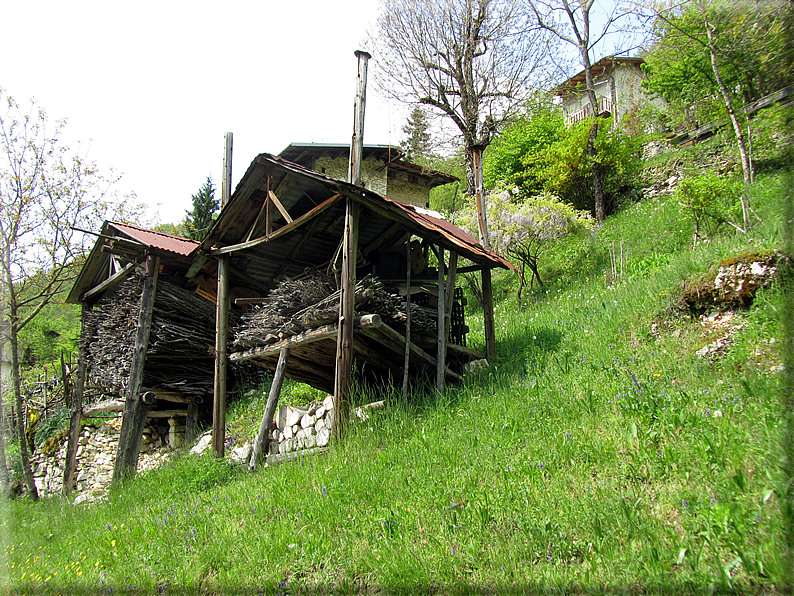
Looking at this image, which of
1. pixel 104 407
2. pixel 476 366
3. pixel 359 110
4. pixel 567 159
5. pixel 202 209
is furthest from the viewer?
pixel 202 209

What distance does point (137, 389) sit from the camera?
10.7m

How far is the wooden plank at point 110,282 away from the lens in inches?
475

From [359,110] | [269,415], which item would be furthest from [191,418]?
[359,110]

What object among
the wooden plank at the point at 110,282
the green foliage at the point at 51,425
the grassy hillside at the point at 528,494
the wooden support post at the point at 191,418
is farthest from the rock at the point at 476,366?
the green foliage at the point at 51,425

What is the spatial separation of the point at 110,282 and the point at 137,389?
3.61m

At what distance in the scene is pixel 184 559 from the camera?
15.8 ft

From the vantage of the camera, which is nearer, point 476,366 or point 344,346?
point 344,346

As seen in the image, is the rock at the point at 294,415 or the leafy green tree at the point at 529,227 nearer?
the rock at the point at 294,415

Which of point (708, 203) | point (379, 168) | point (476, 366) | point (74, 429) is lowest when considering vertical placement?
point (74, 429)

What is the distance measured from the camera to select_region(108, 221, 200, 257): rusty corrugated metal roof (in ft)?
35.8

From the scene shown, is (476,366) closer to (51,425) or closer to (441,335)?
(441,335)

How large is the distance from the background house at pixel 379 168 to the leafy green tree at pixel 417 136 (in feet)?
3.46

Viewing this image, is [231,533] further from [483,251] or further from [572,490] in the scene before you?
[483,251]

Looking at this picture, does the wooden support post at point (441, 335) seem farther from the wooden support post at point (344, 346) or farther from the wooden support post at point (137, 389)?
the wooden support post at point (137, 389)
